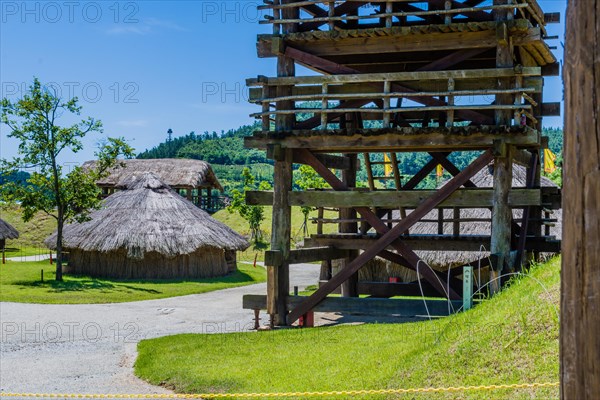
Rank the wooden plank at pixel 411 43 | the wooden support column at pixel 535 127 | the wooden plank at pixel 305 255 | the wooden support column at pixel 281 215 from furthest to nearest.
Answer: the wooden support column at pixel 535 127, the wooden support column at pixel 281 215, the wooden plank at pixel 305 255, the wooden plank at pixel 411 43

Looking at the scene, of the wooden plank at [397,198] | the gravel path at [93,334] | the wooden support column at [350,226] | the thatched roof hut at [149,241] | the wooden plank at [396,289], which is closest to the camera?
the gravel path at [93,334]

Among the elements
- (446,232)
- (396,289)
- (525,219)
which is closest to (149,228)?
(446,232)

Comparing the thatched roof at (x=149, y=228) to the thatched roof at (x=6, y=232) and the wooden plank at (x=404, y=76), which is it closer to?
the thatched roof at (x=6, y=232)

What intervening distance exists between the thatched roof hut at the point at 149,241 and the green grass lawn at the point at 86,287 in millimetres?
1007

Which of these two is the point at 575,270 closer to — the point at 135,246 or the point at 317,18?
the point at 317,18

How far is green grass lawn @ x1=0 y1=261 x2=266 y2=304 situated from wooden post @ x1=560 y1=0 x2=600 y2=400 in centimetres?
2291

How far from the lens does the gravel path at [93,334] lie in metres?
11.7

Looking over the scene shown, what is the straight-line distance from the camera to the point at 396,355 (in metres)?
9.74

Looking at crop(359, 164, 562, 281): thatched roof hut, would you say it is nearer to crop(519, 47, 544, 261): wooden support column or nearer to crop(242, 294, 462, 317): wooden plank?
crop(519, 47, 544, 261): wooden support column

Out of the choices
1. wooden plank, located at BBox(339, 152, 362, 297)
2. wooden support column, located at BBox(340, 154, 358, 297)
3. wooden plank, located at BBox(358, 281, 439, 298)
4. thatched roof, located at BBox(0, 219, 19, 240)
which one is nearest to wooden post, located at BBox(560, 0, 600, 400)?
wooden plank, located at BBox(358, 281, 439, 298)

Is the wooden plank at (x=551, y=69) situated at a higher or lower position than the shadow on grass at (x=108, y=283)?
higher

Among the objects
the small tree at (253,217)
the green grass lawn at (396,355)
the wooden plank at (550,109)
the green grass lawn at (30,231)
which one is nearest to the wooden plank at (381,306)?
the green grass lawn at (396,355)

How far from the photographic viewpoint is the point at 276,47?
49.9 feet

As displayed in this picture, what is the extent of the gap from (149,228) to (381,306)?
21.0 metres
